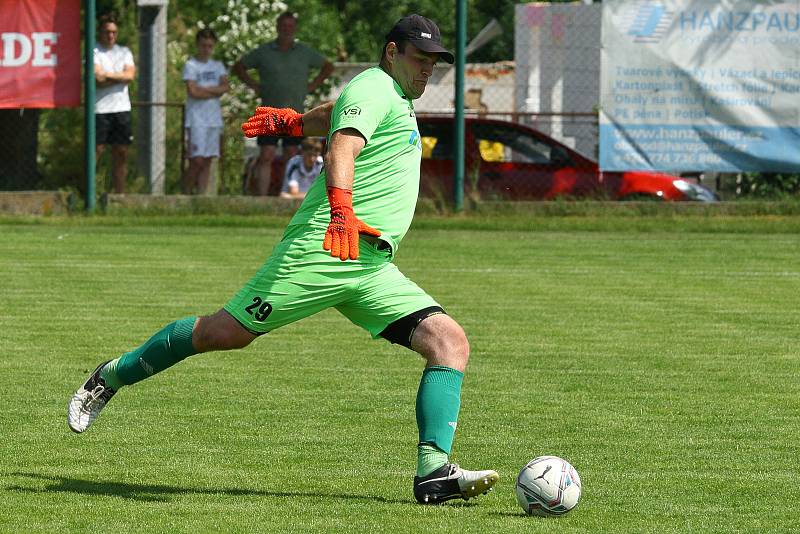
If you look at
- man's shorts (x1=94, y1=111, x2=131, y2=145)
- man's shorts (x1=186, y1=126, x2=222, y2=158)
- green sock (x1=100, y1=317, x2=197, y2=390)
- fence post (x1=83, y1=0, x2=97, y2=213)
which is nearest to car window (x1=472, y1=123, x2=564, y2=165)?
man's shorts (x1=186, y1=126, x2=222, y2=158)

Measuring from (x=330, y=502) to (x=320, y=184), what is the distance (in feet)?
4.03

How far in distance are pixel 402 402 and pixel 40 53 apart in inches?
433

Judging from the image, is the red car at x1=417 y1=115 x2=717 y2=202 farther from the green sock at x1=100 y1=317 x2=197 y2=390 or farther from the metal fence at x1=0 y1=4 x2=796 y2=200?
the green sock at x1=100 y1=317 x2=197 y2=390

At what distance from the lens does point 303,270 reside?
20.5 feet

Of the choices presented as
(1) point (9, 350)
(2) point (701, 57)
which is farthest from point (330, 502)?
Result: (2) point (701, 57)

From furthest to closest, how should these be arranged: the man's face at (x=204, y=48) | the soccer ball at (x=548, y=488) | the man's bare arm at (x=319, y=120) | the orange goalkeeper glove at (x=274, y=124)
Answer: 1. the man's face at (x=204, y=48)
2. the orange goalkeeper glove at (x=274, y=124)
3. the man's bare arm at (x=319, y=120)
4. the soccer ball at (x=548, y=488)

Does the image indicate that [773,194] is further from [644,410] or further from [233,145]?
[644,410]

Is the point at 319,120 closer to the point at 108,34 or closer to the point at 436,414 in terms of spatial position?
the point at 436,414

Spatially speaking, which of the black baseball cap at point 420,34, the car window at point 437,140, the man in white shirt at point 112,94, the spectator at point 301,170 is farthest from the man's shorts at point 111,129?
the black baseball cap at point 420,34

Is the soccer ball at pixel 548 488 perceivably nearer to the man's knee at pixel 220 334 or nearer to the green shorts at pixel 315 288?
the green shorts at pixel 315 288

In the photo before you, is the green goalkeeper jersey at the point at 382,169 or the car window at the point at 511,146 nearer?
the green goalkeeper jersey at the point at 382,169

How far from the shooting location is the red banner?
59.0 ft

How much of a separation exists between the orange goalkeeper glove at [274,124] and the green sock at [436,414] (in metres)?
1.30

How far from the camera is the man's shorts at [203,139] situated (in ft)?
61.2
